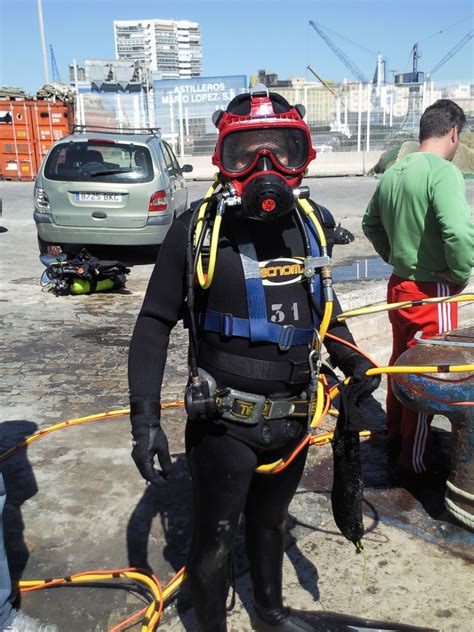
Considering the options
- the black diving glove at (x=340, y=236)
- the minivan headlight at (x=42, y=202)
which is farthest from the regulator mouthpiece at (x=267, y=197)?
the minivan headlight at (x=42, y=202)

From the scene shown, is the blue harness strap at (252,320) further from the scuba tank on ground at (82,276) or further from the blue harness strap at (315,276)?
the scuba tank on ground at (82,276)

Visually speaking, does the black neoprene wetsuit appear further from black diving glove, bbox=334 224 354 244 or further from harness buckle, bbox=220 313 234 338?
black diving glove, bbox=334 224 354 244

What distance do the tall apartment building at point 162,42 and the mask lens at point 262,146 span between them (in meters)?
177

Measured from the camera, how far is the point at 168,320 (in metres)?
2.28

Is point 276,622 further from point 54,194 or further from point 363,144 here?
point 363,144

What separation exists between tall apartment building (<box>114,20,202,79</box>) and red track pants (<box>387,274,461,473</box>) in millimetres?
176161

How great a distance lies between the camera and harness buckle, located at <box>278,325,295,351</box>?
7.19 feet

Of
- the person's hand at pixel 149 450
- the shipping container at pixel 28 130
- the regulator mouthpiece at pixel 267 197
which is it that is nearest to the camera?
the regulator mouthpiece at pixel 267 197

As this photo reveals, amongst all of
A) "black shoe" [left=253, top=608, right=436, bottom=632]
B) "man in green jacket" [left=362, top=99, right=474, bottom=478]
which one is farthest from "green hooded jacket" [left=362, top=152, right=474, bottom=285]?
"black shoe" [left=253, top=608, right=436, bottom=632]

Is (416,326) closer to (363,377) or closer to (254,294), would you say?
(363,377)

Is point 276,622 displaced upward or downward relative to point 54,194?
downward

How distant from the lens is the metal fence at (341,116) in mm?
26109

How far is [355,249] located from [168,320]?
8.57 meters

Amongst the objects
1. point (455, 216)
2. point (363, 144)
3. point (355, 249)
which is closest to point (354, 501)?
point (455, 216)
